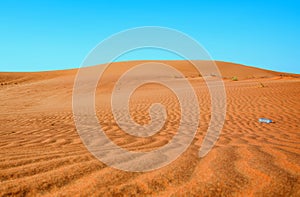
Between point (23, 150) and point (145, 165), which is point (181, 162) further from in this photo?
point (23, 150)

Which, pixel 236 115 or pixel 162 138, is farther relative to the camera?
pixel 236 115

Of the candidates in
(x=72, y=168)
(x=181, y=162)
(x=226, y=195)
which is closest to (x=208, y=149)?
(x=181, y=162)

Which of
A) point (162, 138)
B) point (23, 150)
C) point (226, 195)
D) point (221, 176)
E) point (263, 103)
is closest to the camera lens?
point (226, 195)

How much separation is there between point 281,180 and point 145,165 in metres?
1.25

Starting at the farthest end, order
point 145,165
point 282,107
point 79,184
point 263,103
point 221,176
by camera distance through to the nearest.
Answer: point 263,103
point 282,107
point 145,165
point 221,176
point 79,184

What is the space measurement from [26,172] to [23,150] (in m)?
1.18

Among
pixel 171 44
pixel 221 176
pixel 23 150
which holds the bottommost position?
pixel 23 150

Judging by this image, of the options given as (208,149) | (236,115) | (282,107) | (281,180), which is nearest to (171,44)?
(236,115)

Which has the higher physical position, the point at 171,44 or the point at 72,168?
the point at 171,44

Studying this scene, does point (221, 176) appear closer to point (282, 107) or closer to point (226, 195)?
point (226, 195)

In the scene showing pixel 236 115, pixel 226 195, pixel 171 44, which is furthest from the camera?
pixel 236 115

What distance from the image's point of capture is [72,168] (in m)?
2.62

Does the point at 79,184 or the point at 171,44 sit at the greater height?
the point at 171,44

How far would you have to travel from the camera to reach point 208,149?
3.68 meters
